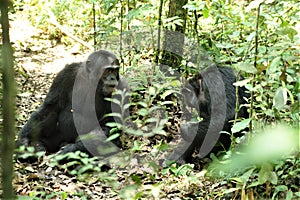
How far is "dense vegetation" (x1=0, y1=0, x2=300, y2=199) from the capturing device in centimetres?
253

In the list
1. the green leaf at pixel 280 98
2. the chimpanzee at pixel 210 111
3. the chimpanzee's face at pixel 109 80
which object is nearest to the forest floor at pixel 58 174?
the chimpanzee at pixel 210 111

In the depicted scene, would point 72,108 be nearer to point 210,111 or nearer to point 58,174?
point 58,174

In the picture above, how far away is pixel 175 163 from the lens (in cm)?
461

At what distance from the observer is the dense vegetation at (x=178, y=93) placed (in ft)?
8.29

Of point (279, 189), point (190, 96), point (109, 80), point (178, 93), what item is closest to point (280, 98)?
point (279, 189)

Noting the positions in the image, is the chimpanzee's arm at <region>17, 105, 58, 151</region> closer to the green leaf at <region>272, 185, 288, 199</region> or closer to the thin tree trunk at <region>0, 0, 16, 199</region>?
the green leaf at <region>272, 185, 288, 199</region>

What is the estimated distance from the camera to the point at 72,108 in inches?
206

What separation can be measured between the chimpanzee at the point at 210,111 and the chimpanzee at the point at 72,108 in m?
0.89

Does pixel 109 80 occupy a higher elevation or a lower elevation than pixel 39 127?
higher

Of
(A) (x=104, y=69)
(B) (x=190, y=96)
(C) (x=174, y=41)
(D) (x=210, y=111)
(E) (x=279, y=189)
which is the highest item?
(C) (x=174, y=41)

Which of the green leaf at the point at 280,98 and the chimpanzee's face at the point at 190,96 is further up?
the green leaf at the point at 280,98

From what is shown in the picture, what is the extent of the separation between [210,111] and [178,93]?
2.22 feet

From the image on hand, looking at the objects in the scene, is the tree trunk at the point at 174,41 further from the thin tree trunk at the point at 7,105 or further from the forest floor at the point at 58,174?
the thin tree trunk at the point at 7,105

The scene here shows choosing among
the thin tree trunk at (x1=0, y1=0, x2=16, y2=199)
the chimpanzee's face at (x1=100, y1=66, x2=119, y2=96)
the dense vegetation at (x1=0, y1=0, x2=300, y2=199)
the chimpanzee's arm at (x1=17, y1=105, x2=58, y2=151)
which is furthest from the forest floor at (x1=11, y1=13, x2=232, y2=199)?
the thin tree trunk at (x1=0, y1=0, x2=16, y2=199)
